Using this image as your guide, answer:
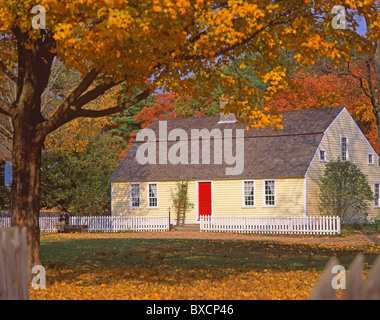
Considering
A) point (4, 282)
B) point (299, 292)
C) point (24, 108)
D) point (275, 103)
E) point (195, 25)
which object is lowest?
point (299, 292)

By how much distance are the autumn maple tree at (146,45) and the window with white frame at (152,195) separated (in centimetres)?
2584

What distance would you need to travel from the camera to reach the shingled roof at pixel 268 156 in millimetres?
35156

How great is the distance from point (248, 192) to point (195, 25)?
2523cm

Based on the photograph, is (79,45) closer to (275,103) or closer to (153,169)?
(153,169)

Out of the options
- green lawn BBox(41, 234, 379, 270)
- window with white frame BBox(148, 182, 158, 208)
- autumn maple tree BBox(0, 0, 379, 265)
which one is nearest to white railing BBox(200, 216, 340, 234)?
window with white frame BBox(148, 182, 158, 208)

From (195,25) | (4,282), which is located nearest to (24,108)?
(195,25)

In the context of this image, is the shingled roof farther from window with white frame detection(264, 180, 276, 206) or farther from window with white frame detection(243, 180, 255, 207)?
window with white frame detection(264, 180, 276, 206)

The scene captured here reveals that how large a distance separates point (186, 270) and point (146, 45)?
6.05 m

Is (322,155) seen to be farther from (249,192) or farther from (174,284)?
(174,284)

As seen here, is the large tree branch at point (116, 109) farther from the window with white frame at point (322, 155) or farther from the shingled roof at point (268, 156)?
the window with white frame at point (322, 155)

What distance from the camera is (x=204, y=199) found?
3762 cm

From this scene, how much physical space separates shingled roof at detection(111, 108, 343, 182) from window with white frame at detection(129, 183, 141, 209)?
691mm

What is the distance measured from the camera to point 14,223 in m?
12.2

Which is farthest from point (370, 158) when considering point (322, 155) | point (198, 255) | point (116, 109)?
point (116, 109)
